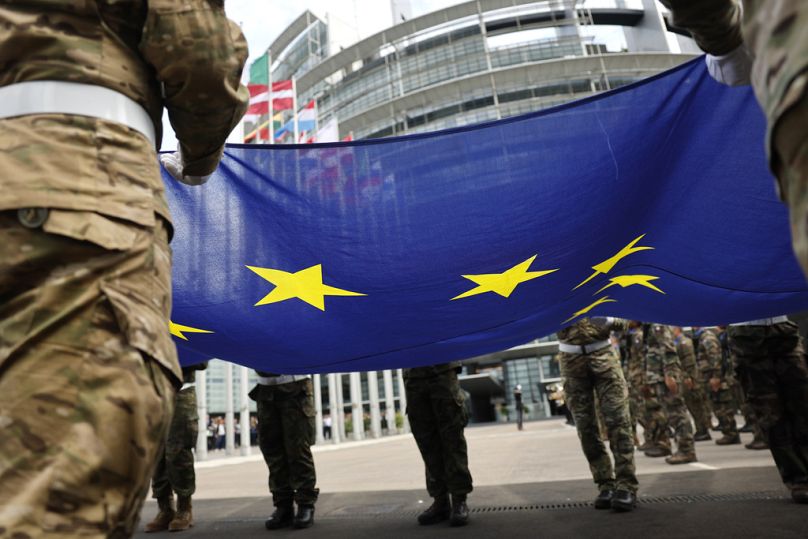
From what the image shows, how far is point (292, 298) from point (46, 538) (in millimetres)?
2201

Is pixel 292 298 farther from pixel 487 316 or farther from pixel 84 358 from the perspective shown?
pixel 84 358

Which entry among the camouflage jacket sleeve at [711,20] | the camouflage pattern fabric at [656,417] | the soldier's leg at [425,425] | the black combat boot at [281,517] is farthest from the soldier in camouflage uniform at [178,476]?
the camouflage pattern fabric at [656,417]

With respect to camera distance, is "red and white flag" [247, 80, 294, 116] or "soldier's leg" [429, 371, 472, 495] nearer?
"soldier's leg" [429, 371, 472, 495]

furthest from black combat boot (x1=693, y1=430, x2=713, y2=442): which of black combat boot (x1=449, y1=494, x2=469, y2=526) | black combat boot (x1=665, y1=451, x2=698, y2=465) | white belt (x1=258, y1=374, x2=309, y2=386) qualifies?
A: white belt (x1=258, y1=374, x2=309, y2=386)

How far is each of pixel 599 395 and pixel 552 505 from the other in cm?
82

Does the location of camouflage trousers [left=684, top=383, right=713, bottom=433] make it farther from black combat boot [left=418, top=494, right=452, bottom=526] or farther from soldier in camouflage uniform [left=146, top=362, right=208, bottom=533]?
soldier in camouflage uniform [left=146, top=362, right=208, bottom=533]

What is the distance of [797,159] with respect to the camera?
750 millimetres

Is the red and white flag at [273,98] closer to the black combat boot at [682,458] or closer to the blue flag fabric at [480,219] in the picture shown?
the black combat boot at [682,458]

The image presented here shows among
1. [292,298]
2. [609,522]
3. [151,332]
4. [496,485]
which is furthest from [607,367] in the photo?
[151,332]

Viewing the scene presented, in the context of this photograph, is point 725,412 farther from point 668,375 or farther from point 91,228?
point 91,228

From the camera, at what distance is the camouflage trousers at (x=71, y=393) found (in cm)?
88

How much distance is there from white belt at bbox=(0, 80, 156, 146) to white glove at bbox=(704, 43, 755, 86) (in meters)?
1.57

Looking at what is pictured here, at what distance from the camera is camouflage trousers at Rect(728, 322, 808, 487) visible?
11.1 ft

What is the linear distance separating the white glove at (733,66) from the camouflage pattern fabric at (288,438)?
132 inches
